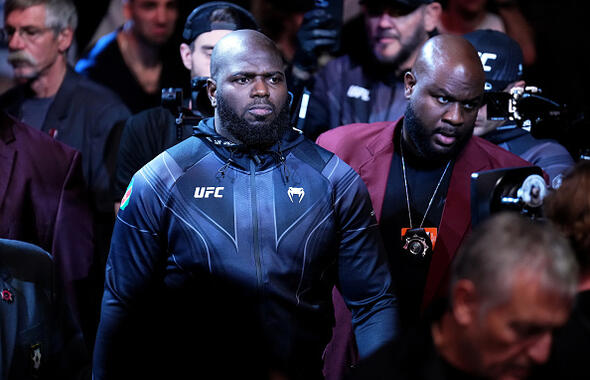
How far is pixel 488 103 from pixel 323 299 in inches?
47.4

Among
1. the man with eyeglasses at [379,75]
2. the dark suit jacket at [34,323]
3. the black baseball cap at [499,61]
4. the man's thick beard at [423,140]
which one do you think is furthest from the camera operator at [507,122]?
the dark suit jacket at [34,323]

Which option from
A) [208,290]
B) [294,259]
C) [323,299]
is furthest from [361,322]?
[208,290]

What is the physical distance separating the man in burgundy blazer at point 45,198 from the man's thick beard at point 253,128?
1.18 metres

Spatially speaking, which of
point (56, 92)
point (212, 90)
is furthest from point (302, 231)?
point (56, 92)

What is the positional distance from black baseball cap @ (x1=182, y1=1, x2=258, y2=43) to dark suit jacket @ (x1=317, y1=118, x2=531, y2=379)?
2.75 ft

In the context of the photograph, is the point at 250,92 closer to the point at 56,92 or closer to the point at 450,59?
the point at 450,59

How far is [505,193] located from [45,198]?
2172 mm

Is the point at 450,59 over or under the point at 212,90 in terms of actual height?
over

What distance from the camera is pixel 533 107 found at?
11.1ft

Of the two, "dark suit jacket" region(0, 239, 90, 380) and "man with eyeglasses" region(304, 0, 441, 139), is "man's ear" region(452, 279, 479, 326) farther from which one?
"man with eyeglasses" region(304, 0, 441, 139)

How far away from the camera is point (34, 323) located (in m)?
2.59

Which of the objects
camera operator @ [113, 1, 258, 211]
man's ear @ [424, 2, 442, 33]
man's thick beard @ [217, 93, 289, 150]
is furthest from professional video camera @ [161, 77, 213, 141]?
man's ear @ [424, 2, 442, 33]

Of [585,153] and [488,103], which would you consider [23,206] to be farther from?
[585,153]

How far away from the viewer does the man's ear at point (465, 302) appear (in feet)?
5.99
